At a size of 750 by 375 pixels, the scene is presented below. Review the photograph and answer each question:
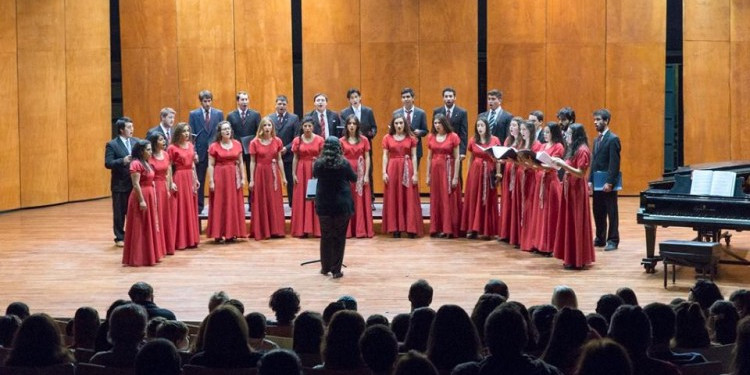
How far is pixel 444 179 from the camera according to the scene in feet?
40.3

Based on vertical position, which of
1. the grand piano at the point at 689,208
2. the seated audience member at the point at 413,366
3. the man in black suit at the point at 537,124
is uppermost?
the man in black suit at the point at 537,124

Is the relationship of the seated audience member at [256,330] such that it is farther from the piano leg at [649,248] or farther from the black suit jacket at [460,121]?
the black suit jacket at [460,121]

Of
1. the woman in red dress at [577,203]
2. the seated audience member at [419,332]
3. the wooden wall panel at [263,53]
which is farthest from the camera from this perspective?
the wooden wall panel at [263,53]

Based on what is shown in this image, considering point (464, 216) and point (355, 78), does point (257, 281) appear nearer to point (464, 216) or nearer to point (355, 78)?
point (464, 216)

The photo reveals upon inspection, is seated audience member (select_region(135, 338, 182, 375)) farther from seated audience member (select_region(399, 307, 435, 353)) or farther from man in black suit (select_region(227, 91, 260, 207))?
man in black suit (select_region(227, 91, 260, 207))

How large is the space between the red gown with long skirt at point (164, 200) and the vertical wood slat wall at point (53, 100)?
4.32 meters

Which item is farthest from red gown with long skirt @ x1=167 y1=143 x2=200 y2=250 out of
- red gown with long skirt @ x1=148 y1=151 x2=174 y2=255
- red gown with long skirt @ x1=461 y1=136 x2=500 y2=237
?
red gown with long skirt @ x1=461 y1=136 x2=500 y2=237

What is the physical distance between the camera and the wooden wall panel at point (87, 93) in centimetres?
1553

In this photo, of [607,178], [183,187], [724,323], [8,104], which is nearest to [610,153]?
[607,178]

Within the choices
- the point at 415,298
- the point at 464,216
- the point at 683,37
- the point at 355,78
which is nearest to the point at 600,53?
the point at 683,37

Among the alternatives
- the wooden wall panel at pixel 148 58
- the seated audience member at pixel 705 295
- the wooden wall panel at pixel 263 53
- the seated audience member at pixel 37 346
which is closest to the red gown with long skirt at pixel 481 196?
the wooden wall panel at pixel 263 53

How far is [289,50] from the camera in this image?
1568 centimetres

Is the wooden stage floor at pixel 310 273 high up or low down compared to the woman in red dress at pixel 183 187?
down

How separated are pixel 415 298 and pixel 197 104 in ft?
32.4
